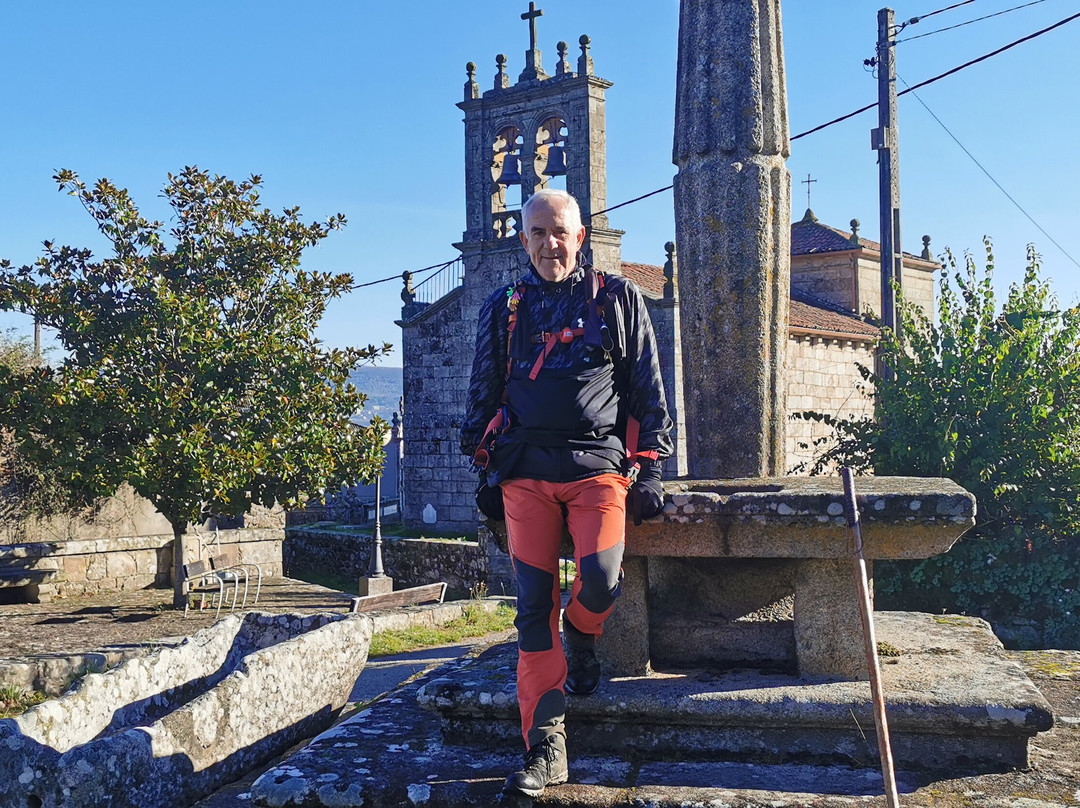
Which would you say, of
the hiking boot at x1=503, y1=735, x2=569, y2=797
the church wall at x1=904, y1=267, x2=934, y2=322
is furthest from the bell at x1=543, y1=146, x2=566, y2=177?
the hiking boot at x1=503, y1=735, x2=569, y2=797

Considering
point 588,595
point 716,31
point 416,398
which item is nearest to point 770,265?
point 716,31

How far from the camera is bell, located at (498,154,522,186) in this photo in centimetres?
2359

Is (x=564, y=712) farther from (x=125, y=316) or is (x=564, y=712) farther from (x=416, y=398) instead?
(x=416, y=398)

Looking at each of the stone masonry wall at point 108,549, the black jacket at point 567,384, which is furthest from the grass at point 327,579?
the black jacket at point 567,384

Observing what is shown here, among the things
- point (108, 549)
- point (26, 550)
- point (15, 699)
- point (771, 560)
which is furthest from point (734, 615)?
point (108, 549)

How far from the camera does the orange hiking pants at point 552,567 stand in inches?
136

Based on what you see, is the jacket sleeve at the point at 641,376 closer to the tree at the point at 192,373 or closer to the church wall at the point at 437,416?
the tree at the point at 192,373

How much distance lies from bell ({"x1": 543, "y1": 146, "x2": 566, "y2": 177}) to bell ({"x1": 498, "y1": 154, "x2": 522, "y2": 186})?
2.57ft

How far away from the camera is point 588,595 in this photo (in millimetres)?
3520

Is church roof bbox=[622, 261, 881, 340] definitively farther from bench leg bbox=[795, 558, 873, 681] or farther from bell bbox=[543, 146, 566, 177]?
bench leg bbox=[795, 558, 873, 681]

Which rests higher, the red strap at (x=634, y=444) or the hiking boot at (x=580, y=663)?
the red strap at (x=634, y=444)

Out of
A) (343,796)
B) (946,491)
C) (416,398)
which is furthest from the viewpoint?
(416,398)

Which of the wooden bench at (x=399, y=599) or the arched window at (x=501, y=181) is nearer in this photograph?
the wooden bench at (x=399, y=599)

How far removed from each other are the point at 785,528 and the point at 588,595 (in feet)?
2.58
